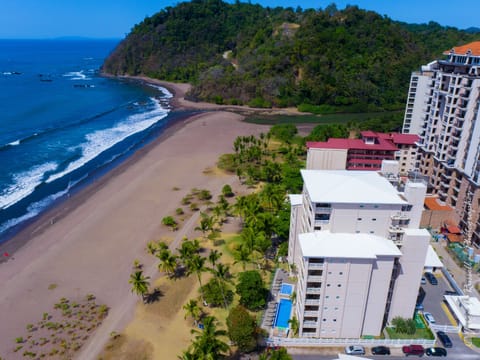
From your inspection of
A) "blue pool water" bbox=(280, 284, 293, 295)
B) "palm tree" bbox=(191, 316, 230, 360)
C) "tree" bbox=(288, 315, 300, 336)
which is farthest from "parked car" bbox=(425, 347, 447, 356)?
"palm tree" bbox=(191, 316, 230, 360)

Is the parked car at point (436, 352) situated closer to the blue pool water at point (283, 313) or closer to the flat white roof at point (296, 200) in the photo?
the blue pool water at point (283, 313)

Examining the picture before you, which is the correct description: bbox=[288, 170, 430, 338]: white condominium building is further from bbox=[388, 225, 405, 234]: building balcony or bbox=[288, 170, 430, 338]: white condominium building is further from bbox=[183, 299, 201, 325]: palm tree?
bbox=[183, 299, 201, 325]: palm tree

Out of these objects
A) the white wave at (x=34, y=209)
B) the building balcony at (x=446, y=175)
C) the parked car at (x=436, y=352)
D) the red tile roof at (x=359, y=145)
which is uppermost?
the red tile roof at (x=359, y=145)

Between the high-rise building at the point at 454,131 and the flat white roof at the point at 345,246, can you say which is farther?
the high-rise building at the point at 454,131

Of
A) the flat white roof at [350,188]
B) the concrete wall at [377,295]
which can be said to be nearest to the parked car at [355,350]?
the concrete wall at [377,295]

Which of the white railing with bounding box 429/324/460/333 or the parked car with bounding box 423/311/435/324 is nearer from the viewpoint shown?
the white railing with bounding box 429/324/460/333
